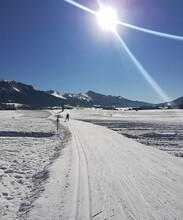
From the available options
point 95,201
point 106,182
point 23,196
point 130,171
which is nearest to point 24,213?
point 23,196

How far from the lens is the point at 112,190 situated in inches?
229

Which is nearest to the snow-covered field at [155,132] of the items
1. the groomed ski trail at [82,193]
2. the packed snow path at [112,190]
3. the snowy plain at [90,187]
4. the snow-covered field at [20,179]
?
the snowy plain at [90,187]

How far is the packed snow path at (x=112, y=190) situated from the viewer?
4.58 metres

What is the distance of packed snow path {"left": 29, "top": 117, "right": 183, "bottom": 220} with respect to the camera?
180 inches

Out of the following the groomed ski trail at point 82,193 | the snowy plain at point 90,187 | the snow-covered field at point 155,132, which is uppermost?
the groomed ski trail at point 82,193

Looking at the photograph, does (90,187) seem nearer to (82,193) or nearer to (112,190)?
(82,193)

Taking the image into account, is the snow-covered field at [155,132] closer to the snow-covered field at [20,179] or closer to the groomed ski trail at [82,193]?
the groomed ski trail at [82,193]

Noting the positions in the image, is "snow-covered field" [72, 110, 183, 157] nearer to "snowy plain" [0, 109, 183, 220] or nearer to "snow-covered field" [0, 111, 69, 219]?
"snowy plain" [0, 109, 183, 220]

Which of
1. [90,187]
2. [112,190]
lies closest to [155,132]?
[112,190]

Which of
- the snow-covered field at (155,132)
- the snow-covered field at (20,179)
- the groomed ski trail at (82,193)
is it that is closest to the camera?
the groomed ski trail at (82,193)

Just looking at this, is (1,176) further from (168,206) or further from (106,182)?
(168,206)

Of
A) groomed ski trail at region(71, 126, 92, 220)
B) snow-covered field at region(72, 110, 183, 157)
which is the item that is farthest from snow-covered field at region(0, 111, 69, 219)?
snow-covered field at region(72, 110, 183, 157)

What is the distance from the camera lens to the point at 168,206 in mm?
4980

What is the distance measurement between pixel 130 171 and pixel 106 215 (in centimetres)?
338
